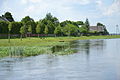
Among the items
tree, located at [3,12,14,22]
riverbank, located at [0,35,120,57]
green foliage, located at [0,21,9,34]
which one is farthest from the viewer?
tree, located at [3,12,14,22]

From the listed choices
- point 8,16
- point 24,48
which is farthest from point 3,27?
point 8,16

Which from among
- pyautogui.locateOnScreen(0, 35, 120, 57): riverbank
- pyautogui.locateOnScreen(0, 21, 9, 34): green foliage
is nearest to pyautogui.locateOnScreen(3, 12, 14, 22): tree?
pyautogui.locateOnScreen(0, 21, 9, 34): green foliage

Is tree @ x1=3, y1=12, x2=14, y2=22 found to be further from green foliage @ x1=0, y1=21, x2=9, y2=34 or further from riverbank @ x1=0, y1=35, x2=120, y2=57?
riverbank @ x1=0, y1=35, x2=120, y2=57

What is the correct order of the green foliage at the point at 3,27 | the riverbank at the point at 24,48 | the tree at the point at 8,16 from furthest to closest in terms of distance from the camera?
the tree at the point at 8,16 → the green foliage at the point at 3,27 → the riverbank at the point at 24,48

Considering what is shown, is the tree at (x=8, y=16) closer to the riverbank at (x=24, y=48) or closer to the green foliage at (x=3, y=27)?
the green foliage at (x=3, y=27)

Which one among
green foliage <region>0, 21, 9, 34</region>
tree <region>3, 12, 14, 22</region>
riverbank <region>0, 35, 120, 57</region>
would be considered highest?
tree <region>3, 12, 14, 22</region>

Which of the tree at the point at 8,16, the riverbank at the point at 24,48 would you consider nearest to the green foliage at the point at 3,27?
the riverbank at the point at 24,48

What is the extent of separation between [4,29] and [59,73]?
281 feet

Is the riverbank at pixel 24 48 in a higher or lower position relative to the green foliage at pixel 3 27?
lower

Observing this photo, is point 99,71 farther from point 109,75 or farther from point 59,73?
point 59,73

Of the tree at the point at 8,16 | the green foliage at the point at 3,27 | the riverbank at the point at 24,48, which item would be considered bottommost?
the riverbank at the point at 24,48

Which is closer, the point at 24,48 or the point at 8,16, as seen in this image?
the point at 24,48

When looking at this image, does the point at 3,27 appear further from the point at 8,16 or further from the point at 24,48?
the point at 8,16

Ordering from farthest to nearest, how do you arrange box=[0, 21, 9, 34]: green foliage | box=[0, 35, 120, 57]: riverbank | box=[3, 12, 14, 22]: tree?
box=[3, 12, 14, 22]: tree
box=[0, 21, 9, 34]: green foliage
box=[0, 35, 120, 57]: riverbank
